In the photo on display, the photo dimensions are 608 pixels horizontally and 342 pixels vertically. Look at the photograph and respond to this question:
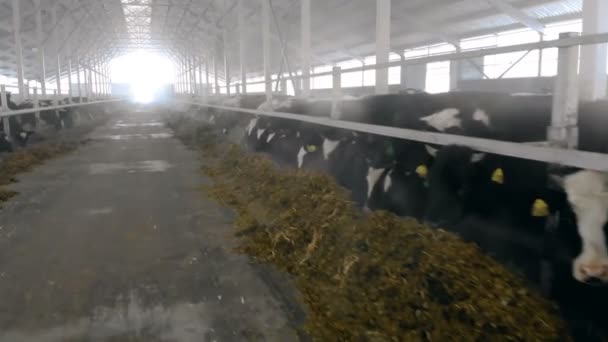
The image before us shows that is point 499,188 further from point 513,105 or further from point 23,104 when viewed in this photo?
point 23,104

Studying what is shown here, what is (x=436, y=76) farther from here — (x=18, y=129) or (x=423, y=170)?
(x=423, y=170)

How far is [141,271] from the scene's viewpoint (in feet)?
15.3

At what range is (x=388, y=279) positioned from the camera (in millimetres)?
3730

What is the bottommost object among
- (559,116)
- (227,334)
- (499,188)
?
(227,334)

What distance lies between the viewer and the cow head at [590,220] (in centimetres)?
296

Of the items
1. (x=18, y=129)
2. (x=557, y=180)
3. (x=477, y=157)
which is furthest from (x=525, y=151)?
(x=18, y=129)

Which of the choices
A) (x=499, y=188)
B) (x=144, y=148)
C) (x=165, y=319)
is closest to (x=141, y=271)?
(x=165, y=319)

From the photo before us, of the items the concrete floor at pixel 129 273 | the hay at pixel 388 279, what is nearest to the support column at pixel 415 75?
the concrete floor at pixel 129 273

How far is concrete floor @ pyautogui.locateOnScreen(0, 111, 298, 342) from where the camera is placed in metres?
3.62

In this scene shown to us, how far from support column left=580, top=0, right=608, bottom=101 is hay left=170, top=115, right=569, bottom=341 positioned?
2323mm

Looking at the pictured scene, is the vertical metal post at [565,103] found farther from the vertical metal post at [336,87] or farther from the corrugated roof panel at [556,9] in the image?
the corrugated roof panel at [556,9]

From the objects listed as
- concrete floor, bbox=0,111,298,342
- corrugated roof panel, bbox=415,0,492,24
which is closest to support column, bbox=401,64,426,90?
corrugated roof panel, bbox=415,0,492,24

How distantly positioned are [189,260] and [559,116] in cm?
343

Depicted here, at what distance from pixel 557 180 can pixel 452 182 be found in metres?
1.02
